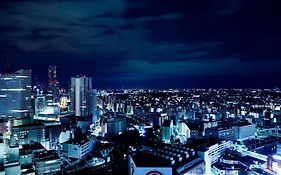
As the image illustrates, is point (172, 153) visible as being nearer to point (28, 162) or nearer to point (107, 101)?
point (28, 162)

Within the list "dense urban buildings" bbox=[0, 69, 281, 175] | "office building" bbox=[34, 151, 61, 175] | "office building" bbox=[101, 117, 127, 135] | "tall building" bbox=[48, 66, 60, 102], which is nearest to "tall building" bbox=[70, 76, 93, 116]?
"dense urban buildings" bbox=[0, 69, 281, 175]

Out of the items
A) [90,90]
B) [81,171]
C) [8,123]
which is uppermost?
[90,90]

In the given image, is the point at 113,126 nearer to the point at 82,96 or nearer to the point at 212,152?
the point at 82,96

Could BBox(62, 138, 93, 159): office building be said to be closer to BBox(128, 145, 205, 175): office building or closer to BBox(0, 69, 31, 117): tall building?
BBox(128, 145, 205, 175): office building

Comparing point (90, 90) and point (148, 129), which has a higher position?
point (90, 90)

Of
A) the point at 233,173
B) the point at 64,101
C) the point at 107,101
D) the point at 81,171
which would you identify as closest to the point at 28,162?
the point at 81,171

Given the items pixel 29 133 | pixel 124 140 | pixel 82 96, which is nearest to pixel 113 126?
pixel 124 140
